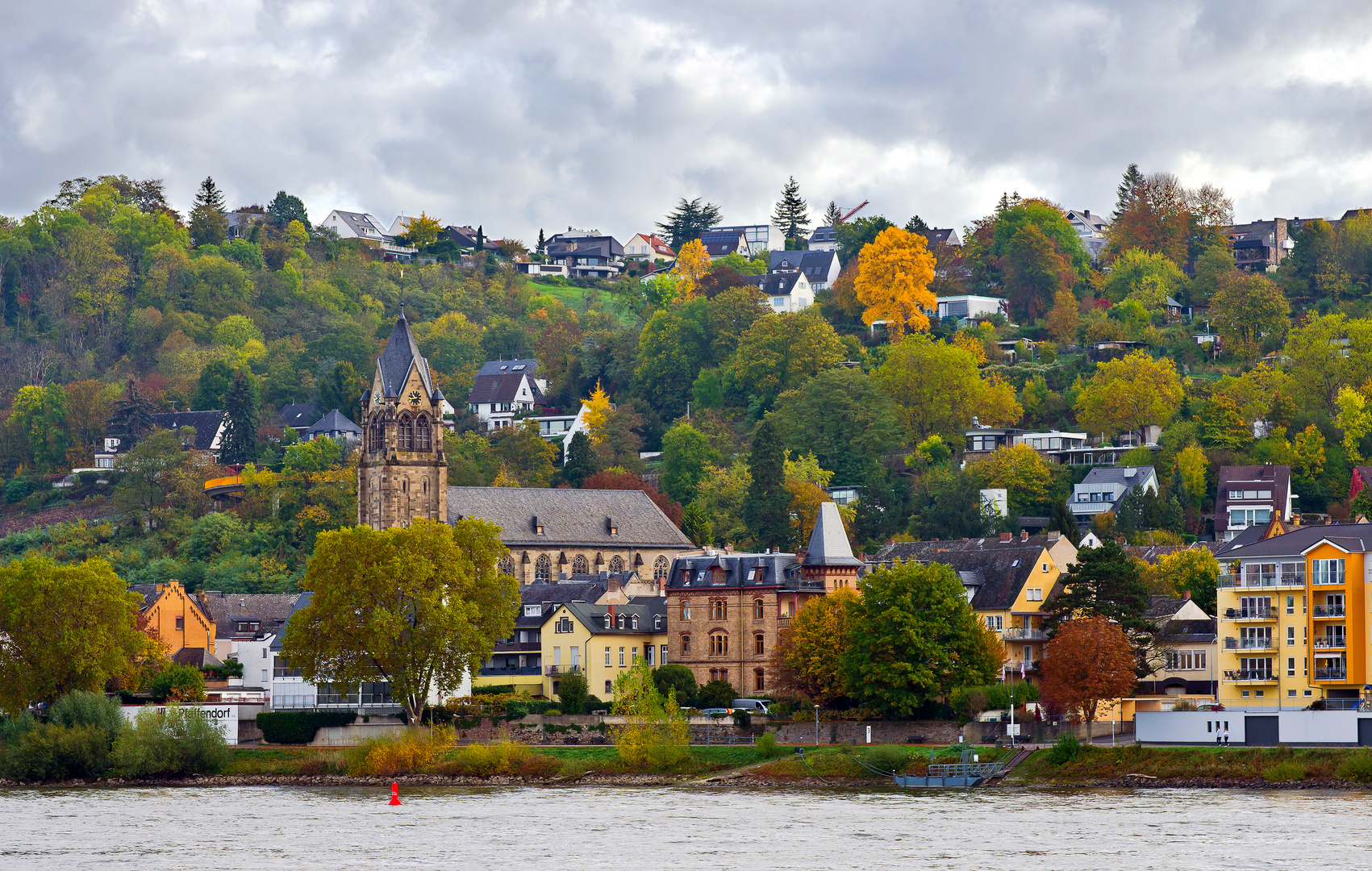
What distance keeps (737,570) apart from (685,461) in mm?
47495

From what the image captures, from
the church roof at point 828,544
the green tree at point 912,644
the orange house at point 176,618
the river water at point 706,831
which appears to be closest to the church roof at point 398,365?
the orange house at point 176,618

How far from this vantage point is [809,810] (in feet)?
212

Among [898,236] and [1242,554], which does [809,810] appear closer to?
[1242,554]

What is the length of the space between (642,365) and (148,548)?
1762 inches

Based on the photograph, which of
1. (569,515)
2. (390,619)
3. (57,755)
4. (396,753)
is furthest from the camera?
(569,515)

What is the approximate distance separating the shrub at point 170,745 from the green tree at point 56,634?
153 inches

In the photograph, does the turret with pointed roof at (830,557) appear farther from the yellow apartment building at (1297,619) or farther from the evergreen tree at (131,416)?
the evergreen tree at (131,416)

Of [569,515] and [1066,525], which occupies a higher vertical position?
[569,515]

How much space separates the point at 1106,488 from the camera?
414 ft

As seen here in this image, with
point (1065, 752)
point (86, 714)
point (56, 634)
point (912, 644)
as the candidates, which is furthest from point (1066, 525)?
point (86, 714)

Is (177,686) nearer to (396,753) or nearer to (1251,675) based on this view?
(396,753)

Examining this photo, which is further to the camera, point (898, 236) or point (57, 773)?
point (898, 236)

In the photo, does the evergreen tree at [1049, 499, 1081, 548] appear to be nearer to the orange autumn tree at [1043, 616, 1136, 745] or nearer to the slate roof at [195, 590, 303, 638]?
the orange autumn tree at [1043, 616, 1136, 745]

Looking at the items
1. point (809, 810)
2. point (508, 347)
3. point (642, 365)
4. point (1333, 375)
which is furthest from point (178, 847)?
point (508, 347)
